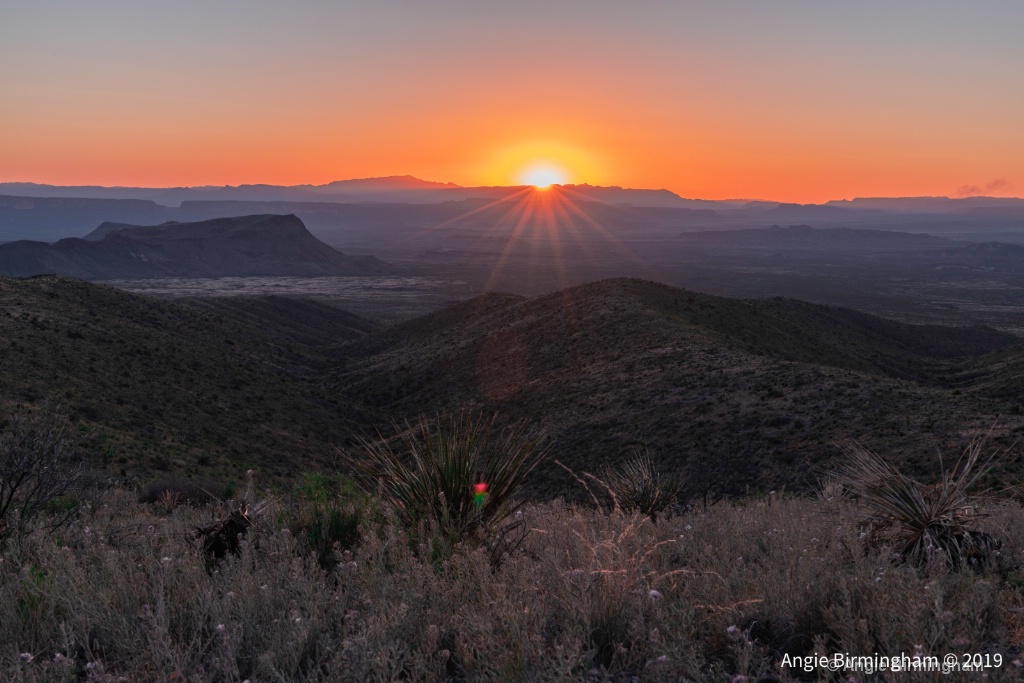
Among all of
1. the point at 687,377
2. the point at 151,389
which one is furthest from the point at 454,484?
the point at 151,389

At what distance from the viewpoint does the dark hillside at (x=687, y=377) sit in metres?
19.1

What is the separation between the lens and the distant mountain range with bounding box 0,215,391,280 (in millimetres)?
157750

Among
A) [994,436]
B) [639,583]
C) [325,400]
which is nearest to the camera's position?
[639,583]

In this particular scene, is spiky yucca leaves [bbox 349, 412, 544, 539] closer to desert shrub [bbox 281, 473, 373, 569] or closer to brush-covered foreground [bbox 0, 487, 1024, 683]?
desert shrub [bbox 281, 473, 373, 569]

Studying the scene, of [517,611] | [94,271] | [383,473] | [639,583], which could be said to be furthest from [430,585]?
[94,271]

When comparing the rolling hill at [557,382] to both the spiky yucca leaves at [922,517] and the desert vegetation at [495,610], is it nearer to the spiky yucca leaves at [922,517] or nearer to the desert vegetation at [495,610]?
the desert vegetation at [495,610]

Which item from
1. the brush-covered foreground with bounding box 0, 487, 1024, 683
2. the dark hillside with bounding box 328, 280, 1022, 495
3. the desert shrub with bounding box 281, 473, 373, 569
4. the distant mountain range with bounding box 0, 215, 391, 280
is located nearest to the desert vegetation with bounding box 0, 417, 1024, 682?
the brush-covered foreground with bounding box 0, 487, 1024, 683

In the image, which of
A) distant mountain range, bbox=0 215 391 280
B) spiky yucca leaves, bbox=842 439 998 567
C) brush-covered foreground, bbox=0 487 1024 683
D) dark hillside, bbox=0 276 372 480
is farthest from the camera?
distant mountain range, bbox=0 215 391 280

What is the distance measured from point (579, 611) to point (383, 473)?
9.77 feet

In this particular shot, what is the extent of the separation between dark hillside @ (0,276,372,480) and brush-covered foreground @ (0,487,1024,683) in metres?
15.9

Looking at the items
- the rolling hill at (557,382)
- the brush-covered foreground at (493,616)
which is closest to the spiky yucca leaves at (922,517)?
the brush-covered foreground at (493,616)

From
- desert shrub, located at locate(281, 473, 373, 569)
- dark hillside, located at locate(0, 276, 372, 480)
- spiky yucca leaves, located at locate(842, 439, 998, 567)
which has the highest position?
spiky yucca leaves, located at locate(842, 439, 998, 567)

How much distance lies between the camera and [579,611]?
3482mm

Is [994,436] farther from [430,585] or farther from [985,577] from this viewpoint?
[430,585]
